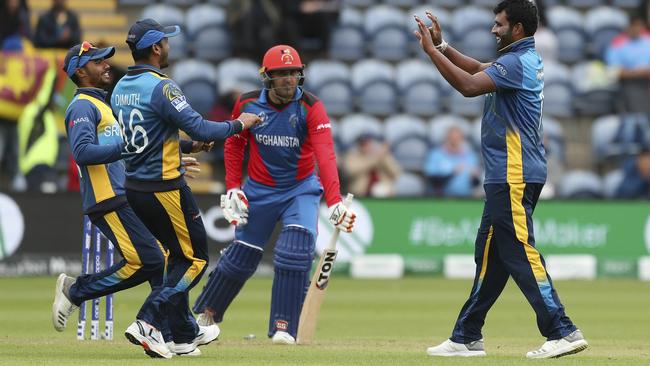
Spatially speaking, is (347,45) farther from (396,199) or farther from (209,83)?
(396,199)

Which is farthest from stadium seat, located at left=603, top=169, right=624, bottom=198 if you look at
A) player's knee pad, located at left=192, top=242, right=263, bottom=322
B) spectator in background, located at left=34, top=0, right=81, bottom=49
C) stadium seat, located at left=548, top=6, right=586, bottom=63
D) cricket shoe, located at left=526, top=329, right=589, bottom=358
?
cricket shoe, located at left=526, top=329, right=589, bottom=358

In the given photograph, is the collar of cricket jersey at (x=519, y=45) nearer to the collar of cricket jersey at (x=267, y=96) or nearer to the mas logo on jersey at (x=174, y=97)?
the collar of cricket jersey at (x=267, y=96)

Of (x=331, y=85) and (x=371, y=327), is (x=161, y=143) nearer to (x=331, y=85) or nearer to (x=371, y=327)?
(x=371, y=327)

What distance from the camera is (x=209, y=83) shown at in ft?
61.2

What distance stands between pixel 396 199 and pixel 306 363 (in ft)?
30.2

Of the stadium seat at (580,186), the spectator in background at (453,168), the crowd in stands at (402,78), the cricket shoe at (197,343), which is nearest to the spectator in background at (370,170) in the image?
the crowd in stands at (402,78)

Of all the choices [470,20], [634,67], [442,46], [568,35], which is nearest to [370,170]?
[470,20]

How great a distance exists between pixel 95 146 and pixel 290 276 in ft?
6.58

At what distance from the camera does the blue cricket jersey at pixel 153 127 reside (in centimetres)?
796

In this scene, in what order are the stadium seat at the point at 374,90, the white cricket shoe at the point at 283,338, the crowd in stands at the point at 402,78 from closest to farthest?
the white cricket shoe at the point at 283,338 < the crowd in stands at the point at 402,78 < the stadium seat at the point at 374,90

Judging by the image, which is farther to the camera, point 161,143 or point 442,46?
point 442,46

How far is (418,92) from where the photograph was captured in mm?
19969

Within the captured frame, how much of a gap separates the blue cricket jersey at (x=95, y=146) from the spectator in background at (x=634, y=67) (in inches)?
483

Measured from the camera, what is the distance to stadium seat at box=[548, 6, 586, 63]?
21.2 metres
